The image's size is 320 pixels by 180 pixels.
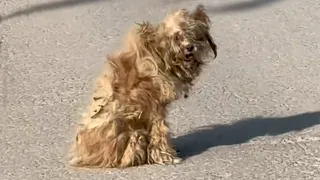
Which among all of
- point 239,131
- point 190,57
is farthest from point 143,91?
point 239,131

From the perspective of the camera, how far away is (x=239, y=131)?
17.2 ft

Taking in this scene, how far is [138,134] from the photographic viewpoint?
474 centimetres

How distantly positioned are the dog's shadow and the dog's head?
549mm

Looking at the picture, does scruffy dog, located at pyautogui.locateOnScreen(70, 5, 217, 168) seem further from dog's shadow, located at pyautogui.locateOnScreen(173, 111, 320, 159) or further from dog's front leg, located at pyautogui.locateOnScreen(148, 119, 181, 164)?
Answer: dog's shadow, located at pyautogui.locateOnScreen(173, 111, 320, 159)

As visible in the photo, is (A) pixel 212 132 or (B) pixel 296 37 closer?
(A) pixel 212 132

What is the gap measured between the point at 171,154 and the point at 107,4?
3.06m

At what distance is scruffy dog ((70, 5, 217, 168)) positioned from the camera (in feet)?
15.0

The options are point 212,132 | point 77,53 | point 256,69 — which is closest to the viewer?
point 212,132

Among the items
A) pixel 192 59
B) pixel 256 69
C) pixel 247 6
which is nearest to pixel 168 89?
pixel 192 59

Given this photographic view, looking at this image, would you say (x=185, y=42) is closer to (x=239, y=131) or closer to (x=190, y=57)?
(x=190, y=57)

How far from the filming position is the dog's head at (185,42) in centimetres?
452

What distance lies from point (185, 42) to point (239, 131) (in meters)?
0.90

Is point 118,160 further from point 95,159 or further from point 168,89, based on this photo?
point 168,89

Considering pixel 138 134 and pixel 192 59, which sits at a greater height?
pixel 192 59
